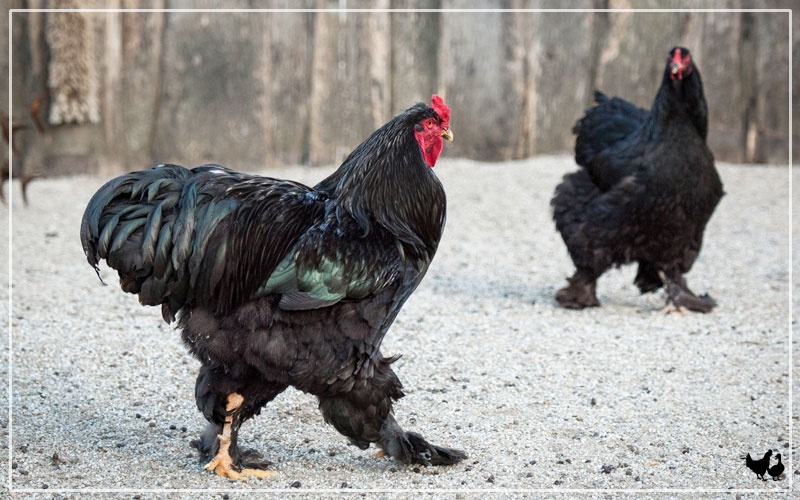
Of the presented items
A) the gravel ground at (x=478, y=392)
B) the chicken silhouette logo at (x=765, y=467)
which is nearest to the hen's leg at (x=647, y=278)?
the gravel ground at (x=478, y=392)

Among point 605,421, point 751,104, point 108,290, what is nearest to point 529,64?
point 751,104

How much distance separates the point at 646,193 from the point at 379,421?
3.53 m

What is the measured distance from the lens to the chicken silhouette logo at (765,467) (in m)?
4.28

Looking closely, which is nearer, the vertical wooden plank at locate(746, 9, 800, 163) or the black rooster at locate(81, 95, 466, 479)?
the black rooster at locate(81, 95, 466, 479)

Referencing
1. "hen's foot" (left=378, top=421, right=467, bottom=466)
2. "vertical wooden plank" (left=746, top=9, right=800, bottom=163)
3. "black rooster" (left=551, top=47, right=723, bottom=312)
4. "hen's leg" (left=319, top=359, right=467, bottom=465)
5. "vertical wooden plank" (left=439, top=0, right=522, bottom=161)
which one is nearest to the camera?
"hen's leg" (left=319, top=359, right=467, bottom=465)

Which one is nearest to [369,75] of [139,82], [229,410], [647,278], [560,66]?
[560,66]

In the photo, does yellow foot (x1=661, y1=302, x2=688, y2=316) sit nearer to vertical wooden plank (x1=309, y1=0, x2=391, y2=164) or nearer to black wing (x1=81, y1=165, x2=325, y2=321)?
black wing (x1=81, y1=165, x2=325, y2=321)

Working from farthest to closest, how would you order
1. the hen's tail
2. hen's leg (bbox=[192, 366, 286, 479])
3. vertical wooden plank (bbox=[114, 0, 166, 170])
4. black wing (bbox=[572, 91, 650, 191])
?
vertical wooden plank (bbox=[114, 0, 166, 170])
black wing (bbox=[572, 91, 650, 191])
hen's leg (bbox=[192, 366, 286, 479])
the hen's tail

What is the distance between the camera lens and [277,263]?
4027 millimetres

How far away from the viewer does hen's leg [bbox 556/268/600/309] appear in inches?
292

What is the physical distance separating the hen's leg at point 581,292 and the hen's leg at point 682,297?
55 cm

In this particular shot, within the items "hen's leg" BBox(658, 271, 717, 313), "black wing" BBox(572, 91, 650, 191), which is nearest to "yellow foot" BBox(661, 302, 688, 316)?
"hen's leg" BBox(658, 271, 717, 313)

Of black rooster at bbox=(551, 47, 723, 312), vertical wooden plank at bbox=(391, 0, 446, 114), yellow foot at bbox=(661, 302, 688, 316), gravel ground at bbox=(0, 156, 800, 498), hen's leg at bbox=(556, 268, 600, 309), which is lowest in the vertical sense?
gravel ground at bbox=(0, 156, 800, 498)

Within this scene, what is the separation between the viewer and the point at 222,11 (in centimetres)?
1028
